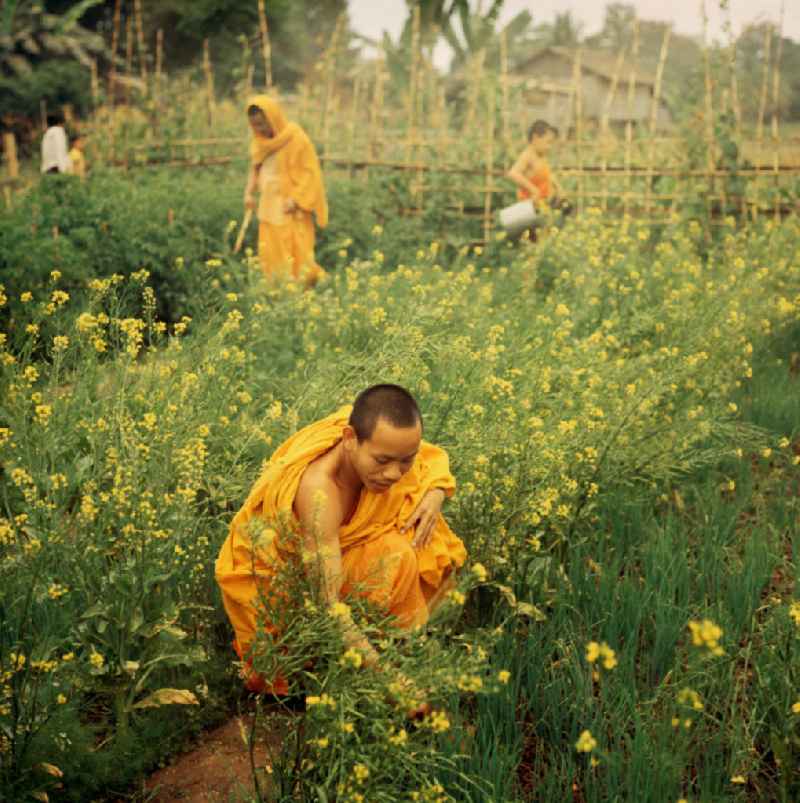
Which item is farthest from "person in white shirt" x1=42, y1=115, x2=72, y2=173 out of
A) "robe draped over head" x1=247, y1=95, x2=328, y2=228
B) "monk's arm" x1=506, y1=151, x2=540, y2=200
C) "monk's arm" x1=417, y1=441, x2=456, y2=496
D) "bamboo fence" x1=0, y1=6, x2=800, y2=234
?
"monk's arm" x1=417, y1=441, x2=456, y2=496

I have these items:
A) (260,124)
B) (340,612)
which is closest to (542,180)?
(260,124)

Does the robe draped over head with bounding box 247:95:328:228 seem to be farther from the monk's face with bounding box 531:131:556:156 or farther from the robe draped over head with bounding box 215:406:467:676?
the robe draped over head with bounding box 215:406:467:676

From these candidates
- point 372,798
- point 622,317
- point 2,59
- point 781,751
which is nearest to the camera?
point 372,798

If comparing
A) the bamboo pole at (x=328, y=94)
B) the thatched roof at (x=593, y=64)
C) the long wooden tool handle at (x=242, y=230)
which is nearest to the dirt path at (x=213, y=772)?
the long wooden tool handle at (x=242, y=230)

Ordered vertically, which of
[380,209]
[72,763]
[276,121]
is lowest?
[72,763]

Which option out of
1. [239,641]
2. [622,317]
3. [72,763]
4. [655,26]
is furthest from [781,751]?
[655,26]

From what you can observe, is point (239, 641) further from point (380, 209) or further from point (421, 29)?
point (421, 29)

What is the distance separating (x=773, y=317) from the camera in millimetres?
6086

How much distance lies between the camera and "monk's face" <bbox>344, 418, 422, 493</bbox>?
100.0 inches

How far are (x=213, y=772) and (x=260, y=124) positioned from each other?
250 inches

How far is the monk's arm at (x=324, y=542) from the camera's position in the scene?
228cm

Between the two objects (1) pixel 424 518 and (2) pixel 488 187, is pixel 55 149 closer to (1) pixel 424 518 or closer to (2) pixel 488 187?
(2) pixel 488 187

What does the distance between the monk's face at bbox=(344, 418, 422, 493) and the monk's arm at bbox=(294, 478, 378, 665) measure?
0.13m

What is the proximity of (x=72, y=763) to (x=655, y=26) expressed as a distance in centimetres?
7881
